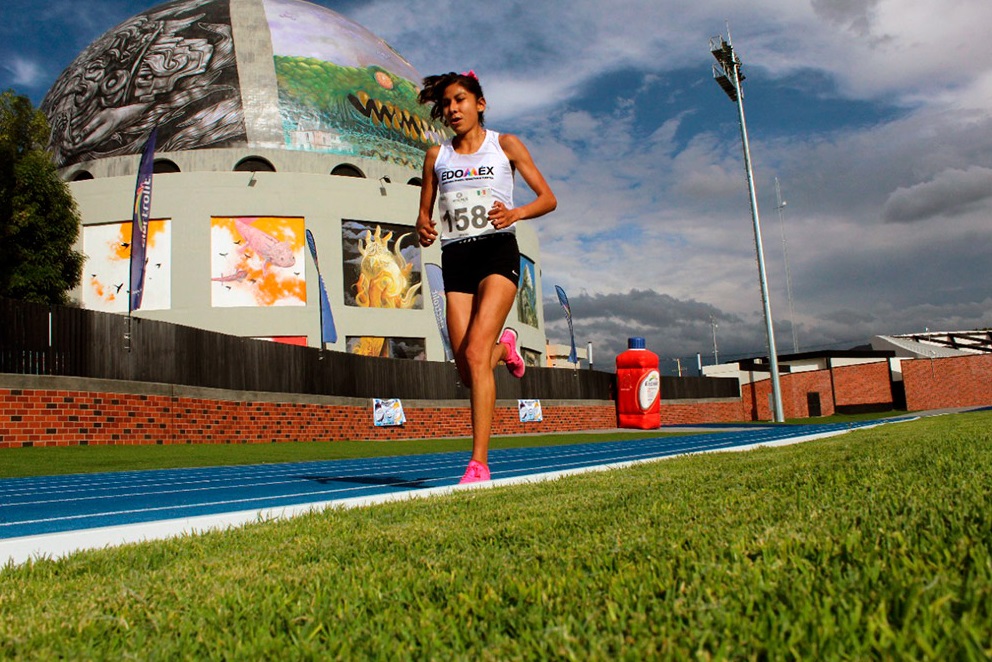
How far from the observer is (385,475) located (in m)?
6.38

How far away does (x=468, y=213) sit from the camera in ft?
16.1

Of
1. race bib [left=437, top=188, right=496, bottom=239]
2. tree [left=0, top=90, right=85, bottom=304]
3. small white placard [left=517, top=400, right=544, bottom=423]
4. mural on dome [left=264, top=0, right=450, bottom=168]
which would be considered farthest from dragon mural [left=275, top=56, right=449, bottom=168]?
race bib [left=437, top=188, right=496, bottom=239]

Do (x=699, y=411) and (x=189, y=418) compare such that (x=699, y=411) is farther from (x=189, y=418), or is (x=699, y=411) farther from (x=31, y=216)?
(x=31, y=216)

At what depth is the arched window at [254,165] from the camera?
1523 inches

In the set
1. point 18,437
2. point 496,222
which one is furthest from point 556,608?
point 18,437

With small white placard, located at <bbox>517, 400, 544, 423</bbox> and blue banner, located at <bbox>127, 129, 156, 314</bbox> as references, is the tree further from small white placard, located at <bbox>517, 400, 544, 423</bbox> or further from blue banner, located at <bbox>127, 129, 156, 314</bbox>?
small white placard, located at <bbox>517, 400, 544, 423</bbox>

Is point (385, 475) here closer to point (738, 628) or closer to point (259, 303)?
point (738, 628)

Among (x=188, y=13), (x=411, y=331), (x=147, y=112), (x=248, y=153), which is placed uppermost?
(x=188, y=13)

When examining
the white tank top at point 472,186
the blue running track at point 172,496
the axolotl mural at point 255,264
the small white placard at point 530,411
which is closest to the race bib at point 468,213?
the white tank top at point 472,186

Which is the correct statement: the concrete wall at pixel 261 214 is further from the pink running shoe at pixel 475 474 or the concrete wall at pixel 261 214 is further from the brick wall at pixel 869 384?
the pink running shoe at pixel 475 474

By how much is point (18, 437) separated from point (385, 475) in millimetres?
10390

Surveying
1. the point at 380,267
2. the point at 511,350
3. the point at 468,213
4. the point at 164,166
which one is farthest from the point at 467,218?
Result: the point at 164,166

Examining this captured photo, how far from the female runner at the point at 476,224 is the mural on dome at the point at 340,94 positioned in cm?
3677

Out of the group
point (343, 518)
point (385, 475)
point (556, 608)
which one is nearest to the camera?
point (556, 608)
